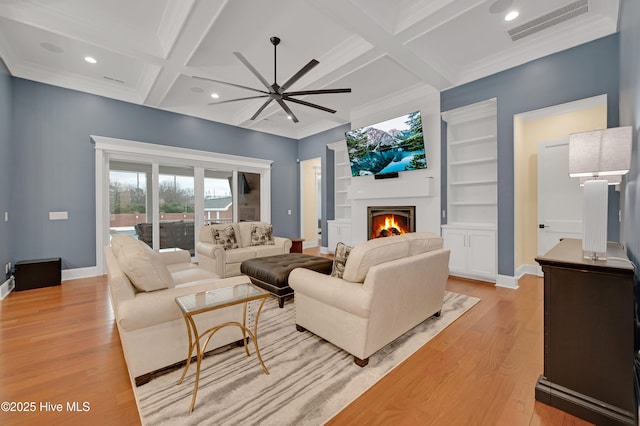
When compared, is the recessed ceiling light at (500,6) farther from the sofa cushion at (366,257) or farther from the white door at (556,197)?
the sofa cushion at (366,257)

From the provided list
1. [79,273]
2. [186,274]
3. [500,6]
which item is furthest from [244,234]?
[500,6]

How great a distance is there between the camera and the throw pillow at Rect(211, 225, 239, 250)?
15.0 ft

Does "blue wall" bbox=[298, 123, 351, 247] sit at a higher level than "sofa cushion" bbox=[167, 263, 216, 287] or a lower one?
higher

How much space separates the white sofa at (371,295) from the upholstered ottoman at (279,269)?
2.01 feet

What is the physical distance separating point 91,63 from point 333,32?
3718 mm

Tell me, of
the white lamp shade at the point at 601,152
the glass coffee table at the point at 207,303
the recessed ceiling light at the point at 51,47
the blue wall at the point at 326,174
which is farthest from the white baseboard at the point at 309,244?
the white lamp shade at the point at 601,152

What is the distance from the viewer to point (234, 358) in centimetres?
212

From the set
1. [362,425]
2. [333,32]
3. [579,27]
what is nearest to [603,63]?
[579,27]

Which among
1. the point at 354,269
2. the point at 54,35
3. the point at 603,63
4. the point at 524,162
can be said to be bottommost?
the point at 354,269

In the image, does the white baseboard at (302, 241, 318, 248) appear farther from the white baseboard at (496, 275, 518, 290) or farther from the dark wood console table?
the dark wood console table

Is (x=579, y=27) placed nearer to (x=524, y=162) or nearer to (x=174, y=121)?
(x=524, y=162)

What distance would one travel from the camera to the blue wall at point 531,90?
3.17m

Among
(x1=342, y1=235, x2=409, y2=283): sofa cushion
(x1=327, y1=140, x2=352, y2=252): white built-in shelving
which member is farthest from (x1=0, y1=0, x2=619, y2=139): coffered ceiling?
(x1=342, y1=235, x2=409, y2=283): sofa cushion

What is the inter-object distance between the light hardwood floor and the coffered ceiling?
3226mm
